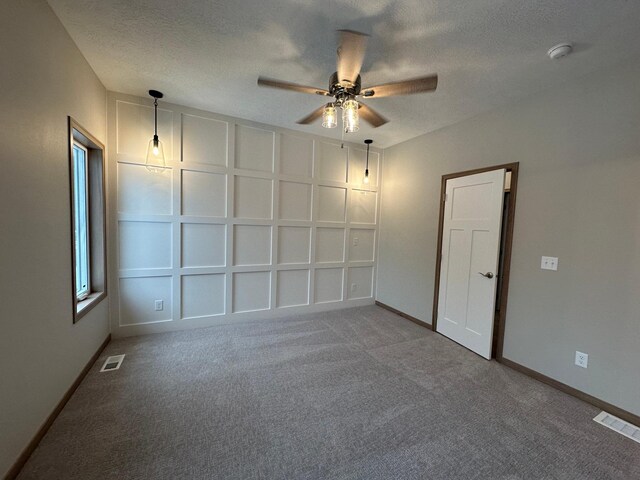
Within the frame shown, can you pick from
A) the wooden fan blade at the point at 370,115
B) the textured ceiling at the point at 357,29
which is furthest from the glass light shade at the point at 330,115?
the textured ceiling at the point at 357,29

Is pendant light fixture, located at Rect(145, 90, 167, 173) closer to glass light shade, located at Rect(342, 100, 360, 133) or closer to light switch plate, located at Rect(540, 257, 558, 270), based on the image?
glass light shade, located at Rect(342, 100, 360, 133)

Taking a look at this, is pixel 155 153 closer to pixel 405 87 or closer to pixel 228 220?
pixel 228 220

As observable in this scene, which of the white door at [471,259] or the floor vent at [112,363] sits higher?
the white door at [471,259]

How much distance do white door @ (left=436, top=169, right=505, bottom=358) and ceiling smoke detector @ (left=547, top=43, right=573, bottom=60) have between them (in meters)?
1.00

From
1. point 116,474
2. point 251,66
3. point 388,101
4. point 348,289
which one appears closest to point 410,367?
point 348,289

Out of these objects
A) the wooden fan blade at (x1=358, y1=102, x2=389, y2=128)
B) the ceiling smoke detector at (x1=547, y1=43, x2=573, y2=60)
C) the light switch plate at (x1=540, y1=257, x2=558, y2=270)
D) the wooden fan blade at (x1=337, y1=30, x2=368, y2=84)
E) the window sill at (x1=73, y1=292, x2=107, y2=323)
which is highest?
the ceiling smoke detector at (x1=547, y1=43, x2=573, y2=60)

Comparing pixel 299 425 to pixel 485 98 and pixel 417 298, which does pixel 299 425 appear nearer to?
pixel 417 298

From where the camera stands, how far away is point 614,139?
1.99 metres

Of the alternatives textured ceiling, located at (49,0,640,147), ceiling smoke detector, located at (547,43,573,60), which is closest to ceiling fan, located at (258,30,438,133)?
textured ceiling, located at (49,0,640,147)

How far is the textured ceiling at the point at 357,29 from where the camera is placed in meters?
1.57

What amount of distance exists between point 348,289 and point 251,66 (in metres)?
3.19

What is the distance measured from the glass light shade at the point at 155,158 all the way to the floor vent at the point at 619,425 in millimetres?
4446

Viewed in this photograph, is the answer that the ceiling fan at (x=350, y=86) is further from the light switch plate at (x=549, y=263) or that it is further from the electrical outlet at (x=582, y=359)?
the electrical outlet at (x=582, y=359)

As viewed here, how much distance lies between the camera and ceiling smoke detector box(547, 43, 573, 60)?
5.86 feet
